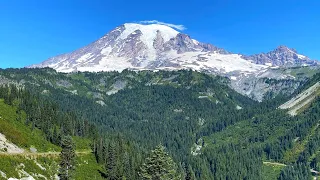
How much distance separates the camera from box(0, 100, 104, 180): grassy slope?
4048 inches

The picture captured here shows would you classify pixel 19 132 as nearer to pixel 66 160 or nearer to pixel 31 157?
pixel 31 157

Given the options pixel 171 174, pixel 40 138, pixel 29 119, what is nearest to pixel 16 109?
pixel 29 119

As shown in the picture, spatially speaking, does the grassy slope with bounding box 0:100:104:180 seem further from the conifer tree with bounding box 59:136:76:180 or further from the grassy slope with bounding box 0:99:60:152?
the conifer tree with bounding box 59:136:76:180

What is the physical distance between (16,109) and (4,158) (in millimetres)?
75043

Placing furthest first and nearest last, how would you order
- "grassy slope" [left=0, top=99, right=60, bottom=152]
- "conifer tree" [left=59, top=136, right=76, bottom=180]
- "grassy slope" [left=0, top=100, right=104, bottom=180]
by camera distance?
1. "grassy slope" [left=0, top=99, right=60, bottom=152]
2. "conifer tree" [left=59, top=136, right=76, bottom=180]
3. "grassy slope" [left=0, top=100, right=104, bottom=180]

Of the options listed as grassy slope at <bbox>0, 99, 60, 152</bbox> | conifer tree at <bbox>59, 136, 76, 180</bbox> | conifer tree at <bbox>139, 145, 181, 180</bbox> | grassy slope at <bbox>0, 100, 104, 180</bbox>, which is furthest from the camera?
grassy slope at <bbox>0, 99, 60, 152</bbox>

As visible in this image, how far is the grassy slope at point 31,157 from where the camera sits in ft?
337

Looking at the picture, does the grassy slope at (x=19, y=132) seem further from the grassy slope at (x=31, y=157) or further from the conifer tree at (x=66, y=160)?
the conifer tree at (x=66, y=160)

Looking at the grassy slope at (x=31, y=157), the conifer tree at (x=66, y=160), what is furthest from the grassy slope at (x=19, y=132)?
the conifer tree at (x=66, y=160)

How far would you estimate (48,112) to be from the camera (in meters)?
183

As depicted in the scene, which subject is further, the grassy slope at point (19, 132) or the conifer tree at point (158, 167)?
the grassy slope at point (19, 132)

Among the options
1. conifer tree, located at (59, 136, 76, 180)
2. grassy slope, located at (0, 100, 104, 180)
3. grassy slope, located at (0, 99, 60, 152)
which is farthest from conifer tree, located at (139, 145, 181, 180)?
grassy slope, located at (0, 99, 60, 152)

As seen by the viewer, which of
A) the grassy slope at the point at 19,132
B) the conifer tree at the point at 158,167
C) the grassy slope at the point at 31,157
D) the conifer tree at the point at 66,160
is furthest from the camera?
the grassy slope at the point at 19,132

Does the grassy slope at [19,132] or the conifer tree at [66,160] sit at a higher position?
the grassy slope at [19,132]
